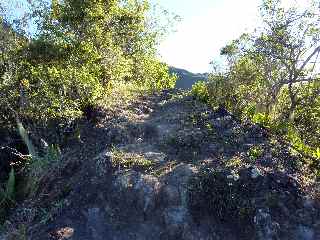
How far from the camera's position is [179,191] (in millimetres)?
8773

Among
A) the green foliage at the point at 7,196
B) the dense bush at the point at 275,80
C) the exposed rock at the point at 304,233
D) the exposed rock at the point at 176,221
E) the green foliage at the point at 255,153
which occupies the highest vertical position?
the dense bush at the point at 275,80

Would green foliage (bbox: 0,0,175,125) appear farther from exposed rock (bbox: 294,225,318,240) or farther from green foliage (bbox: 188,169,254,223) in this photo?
exposed rock (bbox: 294,225,318,240)

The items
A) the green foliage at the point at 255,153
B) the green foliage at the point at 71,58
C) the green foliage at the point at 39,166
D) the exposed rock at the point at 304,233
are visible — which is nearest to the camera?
the exposed rock at the point at 304,233

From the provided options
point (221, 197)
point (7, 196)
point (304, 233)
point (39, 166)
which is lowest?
point (304, 233)

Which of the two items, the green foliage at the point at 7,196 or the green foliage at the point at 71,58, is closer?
the green foliage at the point at 7,196

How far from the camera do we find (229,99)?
14641mm

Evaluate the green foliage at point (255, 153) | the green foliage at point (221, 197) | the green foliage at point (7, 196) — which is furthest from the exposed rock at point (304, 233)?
the green foliage at point (7, 196)

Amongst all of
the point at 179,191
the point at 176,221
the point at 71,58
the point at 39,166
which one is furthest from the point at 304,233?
the point at 71,58

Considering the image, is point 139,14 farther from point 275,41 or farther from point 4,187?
point 4,187

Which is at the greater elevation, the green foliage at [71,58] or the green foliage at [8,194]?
the green foliage at [71,58]

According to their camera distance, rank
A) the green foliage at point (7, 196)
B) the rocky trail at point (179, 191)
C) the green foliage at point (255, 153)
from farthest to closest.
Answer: the green foliage at point (7, 196), the green foliage at point (255, 153), the rocky trail at point (179, 191)

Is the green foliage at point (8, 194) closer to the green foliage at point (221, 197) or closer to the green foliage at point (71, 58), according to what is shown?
the green foliage at point (71, 58)

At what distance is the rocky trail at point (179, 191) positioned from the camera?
822 cm

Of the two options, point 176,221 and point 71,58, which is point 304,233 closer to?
point 176,221
